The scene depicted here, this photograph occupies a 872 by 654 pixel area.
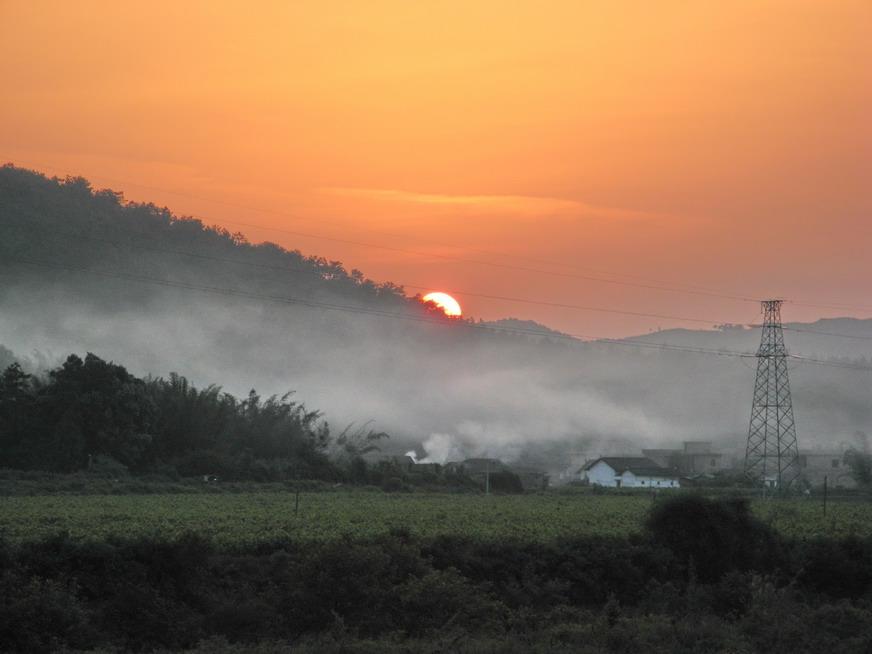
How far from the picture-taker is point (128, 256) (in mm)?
149125

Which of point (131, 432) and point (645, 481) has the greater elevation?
point (131, 432)

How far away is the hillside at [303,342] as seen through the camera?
4710 inches

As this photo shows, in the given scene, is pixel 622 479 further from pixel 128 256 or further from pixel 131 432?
pixel 128 256

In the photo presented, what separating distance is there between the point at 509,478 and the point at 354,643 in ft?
167

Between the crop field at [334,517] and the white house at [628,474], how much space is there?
2648 centimetres

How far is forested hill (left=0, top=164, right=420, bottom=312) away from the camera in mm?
142000

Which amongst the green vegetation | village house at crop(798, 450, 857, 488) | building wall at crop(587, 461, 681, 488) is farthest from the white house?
the green vegetation

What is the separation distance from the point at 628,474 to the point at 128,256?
89.4 m

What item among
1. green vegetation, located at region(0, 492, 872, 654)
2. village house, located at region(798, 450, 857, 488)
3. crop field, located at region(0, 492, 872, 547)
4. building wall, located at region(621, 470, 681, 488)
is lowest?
green vegetation, located at region(0, 492, 872, 654)

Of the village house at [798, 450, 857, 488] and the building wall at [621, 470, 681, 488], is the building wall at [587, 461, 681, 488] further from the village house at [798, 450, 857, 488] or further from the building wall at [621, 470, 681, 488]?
the village house at [798, 450, 857, 488]

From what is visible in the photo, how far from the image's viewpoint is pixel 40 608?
22359 millimetres

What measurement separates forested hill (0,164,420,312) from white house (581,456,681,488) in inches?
2499

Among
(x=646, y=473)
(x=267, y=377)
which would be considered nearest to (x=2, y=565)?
(x=646, y=473)

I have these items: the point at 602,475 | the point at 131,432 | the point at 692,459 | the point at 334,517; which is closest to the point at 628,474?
the point at 602,475
